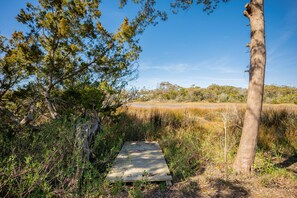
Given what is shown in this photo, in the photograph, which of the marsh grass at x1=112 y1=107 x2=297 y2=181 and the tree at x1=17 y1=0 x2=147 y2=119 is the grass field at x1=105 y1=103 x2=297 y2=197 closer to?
the marsh grass at x1=112 y1=107 x2=297 y2=181

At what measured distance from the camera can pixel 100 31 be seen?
446 cm

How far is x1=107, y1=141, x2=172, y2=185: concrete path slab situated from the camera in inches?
115

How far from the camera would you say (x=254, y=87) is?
9.62 ft

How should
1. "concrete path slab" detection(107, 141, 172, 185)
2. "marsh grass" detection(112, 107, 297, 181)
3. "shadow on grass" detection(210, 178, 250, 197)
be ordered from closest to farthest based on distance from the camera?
"shadow on grass" detection(210, 178, 250, 197) → "concrete path slab" detection(107, 141, 172, 185) → "marsh grass" detection(112, 107, 297, 181)

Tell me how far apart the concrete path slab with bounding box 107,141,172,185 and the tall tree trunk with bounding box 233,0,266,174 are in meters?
1.48

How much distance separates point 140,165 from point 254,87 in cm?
273

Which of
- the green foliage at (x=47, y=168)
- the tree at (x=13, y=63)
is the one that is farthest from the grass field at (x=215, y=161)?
the tree at (x=13, y=63)

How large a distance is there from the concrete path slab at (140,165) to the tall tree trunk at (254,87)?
148 centimetres

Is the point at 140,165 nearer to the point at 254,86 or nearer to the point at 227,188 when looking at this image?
the point at 227,188

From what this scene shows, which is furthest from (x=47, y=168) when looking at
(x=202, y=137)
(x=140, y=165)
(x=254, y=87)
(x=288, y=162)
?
(x=288, y=162)

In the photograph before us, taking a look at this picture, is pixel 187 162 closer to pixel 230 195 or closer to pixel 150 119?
pixel 230 195

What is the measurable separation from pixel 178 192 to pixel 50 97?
3.67m

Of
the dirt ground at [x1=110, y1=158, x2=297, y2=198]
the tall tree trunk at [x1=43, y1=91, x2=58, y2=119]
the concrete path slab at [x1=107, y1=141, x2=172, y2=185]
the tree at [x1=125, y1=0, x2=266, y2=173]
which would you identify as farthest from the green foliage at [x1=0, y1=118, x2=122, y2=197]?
the tree at [x1=125, y1=0, x2=266, y2=173]

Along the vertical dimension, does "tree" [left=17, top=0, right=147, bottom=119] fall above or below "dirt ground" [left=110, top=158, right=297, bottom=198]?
above
